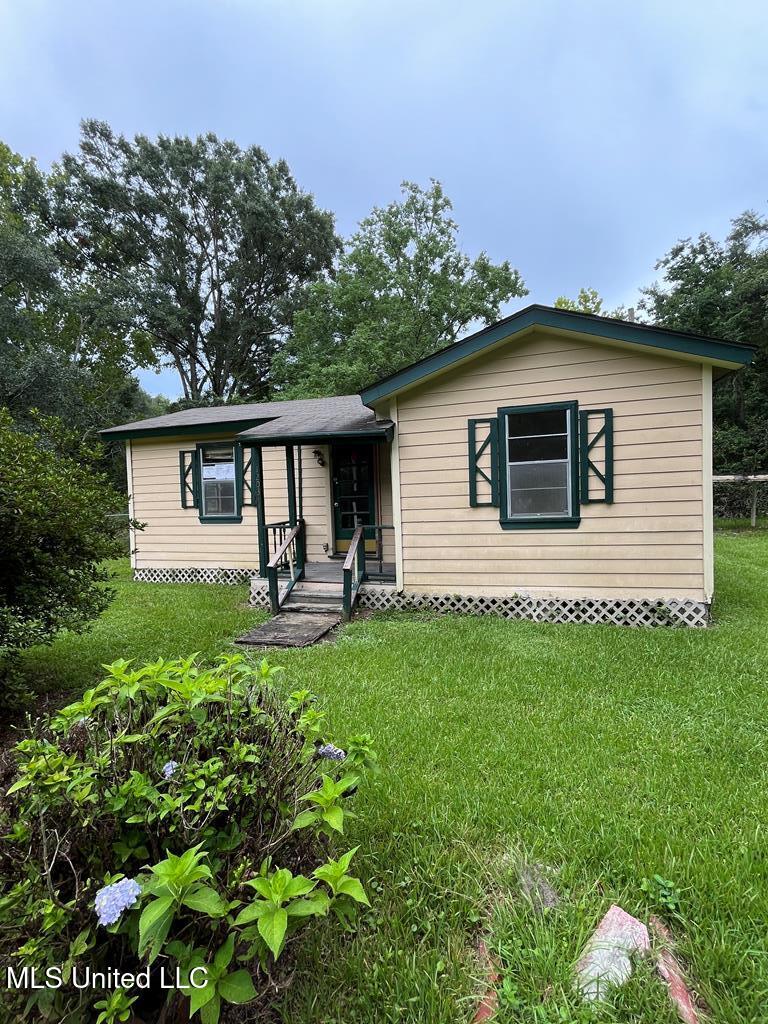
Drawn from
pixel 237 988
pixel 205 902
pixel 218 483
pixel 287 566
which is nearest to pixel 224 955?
pixel 237 988

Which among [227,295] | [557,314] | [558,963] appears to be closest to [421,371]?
[557,314]

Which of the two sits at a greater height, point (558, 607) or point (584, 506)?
point (584, 506)

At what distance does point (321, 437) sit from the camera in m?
6.98

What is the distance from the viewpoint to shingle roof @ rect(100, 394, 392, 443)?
701 centimetres

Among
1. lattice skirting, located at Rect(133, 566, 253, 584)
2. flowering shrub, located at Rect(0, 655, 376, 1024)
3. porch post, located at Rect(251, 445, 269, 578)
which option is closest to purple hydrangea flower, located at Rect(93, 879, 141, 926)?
flowering shrub, located at Rect(0, 655, 376, 1024)

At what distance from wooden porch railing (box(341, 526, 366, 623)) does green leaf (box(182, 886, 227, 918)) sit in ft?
17.6

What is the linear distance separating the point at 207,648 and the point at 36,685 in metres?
1.59

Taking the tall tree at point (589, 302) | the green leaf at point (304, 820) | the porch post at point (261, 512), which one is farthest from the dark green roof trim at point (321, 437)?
the tall tree at point (589, 302)

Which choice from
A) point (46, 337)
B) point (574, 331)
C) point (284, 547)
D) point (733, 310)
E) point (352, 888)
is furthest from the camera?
point (46, 337)

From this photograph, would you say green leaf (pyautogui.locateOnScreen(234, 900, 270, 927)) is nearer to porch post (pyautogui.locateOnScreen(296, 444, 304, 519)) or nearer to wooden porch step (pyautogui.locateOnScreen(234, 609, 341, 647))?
wooden porch step (pyautogui.locateOnScreen(234, 609, 341, 647))

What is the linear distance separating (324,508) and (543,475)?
3.80 metres

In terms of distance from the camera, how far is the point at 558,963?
1.57 metres

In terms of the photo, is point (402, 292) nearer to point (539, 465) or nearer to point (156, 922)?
point (539, 465)

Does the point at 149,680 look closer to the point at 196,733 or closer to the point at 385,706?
the point at 196,733
